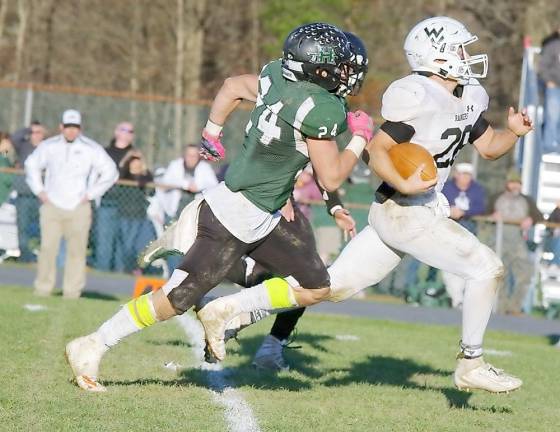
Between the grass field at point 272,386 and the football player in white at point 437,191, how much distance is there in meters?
0.39

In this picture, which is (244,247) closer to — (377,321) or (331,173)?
(331,173)

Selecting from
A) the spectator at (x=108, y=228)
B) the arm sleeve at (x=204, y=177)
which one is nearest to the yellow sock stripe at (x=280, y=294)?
the arm sleeve at (x=204, y=177)

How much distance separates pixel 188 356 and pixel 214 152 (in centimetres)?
176

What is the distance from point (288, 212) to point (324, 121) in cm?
96

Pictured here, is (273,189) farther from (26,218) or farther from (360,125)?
(26,218)

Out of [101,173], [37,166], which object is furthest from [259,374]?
[37,166]

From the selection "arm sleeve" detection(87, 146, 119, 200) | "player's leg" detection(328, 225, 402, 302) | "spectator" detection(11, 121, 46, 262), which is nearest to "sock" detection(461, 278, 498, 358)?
"player's leg" detection(328, 225, 402, 302)

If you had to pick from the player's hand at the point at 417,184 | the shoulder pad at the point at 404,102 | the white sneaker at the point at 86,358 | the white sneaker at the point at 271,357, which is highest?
the shoulder pad at the point at 404,102

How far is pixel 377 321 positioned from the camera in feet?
40.2

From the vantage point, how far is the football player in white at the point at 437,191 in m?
6.22

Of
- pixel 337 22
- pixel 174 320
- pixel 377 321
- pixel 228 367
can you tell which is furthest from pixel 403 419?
pixel 337 22

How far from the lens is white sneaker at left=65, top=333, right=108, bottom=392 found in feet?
20.5

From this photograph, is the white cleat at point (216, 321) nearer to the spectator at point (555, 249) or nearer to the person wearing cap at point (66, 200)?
the person wearing cap at point (66, 200)

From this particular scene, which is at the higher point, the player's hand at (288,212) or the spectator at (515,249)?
the player's hand at (288,212)
